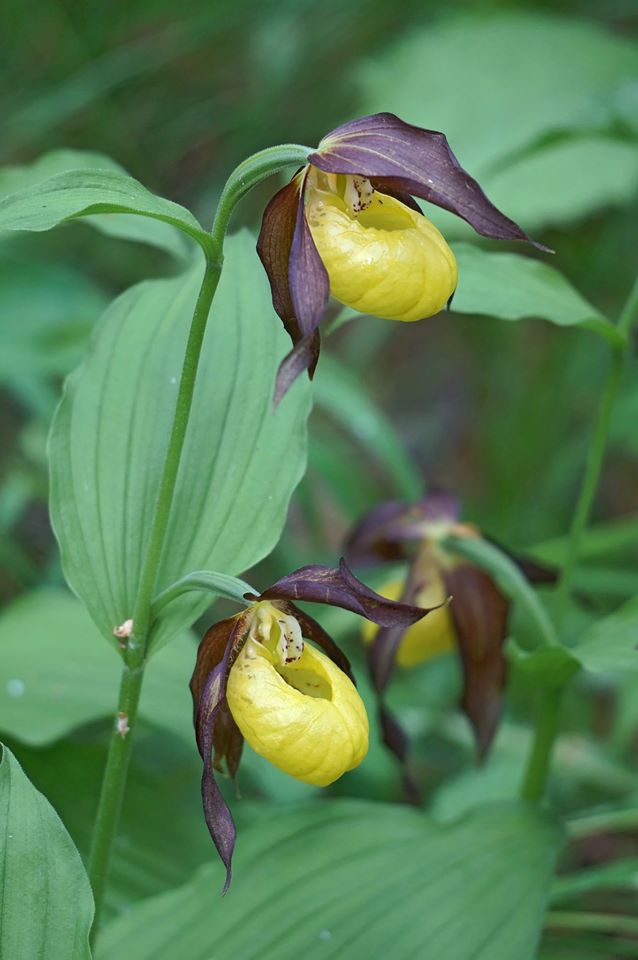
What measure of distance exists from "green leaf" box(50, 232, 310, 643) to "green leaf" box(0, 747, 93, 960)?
184 mm

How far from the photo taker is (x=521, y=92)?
94.5 inches

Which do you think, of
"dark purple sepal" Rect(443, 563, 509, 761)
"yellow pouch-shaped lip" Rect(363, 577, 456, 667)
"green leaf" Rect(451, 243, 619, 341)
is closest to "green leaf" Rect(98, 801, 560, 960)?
"dark purple sepal" Rect(443, 563, 509, 761)

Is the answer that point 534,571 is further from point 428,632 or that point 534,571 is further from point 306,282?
point 306,282

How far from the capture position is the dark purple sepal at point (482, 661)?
1357 mm

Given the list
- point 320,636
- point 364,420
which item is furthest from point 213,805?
point 364,420

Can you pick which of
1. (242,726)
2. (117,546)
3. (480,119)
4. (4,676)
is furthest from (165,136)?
(242,726)

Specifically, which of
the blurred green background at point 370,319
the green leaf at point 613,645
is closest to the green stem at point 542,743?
the green leaf at point 613,645

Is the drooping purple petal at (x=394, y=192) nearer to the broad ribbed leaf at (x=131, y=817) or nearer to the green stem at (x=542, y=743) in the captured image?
the green stem at (x=542, y=743)

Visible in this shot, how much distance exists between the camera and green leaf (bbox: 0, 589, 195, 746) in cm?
127

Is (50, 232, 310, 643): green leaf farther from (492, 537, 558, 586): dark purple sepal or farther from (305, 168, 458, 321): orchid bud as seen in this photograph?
(492, 537, 558, 586): dark purple sepal

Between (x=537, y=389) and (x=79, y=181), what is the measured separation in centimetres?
189

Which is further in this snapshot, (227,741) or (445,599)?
(445,599)

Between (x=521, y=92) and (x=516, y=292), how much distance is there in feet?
4.81

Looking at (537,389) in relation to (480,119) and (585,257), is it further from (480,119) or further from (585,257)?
(480,119)
